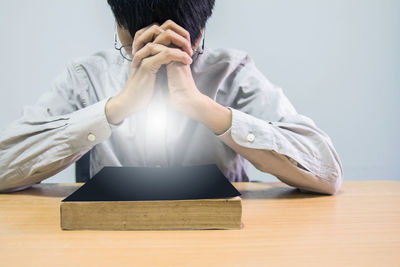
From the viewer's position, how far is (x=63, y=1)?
143 cm

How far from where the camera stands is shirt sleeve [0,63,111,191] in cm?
78

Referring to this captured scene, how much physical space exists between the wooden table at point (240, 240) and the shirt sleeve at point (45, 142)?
0.10 metres

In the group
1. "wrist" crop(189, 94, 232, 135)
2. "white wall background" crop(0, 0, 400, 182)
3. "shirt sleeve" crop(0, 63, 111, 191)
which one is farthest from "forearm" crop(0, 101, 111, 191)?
"white wall background" crop(0, 0, 400, 182)

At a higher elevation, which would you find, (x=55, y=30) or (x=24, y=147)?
(x=55, y=30)

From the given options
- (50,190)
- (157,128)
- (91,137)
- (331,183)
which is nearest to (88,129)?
(91,137)

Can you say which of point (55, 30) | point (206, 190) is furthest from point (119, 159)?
point (55, 30)

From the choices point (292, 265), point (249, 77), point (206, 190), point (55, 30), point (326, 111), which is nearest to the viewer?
point (292, 265)

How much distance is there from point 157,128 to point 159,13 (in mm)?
343

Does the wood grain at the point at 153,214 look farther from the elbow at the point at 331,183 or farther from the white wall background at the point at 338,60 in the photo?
the white wall background at the point at 338,60

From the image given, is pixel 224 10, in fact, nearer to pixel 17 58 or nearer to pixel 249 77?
pixel 249 77

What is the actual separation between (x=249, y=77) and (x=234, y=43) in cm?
51

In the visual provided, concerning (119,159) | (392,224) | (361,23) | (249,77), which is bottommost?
(119,159)

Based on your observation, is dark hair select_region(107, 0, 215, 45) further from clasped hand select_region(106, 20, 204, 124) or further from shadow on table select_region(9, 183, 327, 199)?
shadow on table select_region(9, 183, 327, 199)

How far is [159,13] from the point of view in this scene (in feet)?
2.68
